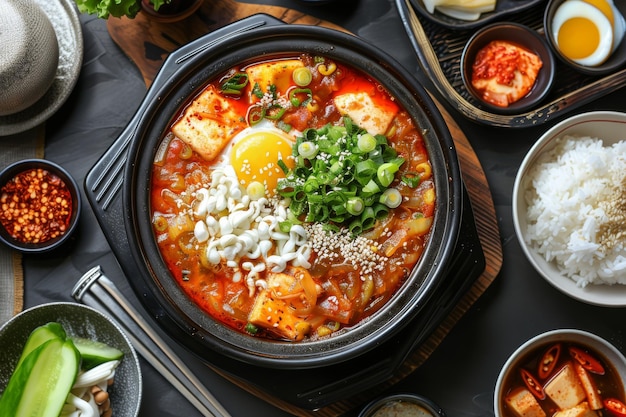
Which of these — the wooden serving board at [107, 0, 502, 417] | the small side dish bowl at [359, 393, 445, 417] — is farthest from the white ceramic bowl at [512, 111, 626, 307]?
the small side dish bowl at [359, 393, 445, 417]

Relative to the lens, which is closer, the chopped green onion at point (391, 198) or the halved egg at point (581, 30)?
the chopped green onion at point (391, 198)

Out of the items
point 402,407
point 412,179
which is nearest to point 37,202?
point 412,179

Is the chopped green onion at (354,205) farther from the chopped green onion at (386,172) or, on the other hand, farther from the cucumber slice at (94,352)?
the cucumber slice at (94,352)

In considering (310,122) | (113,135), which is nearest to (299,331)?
(310,122)

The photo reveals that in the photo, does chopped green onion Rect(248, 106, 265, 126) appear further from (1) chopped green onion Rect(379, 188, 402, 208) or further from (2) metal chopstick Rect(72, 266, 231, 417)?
(2) metal chopstick Rect(72, 266, 231, 417)

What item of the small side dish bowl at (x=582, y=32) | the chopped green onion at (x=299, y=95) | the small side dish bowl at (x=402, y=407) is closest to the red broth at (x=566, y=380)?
the small side dish bowl at (x=402, y=407)

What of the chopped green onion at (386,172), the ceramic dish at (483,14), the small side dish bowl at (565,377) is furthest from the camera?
the ceramic dish at (483,14)

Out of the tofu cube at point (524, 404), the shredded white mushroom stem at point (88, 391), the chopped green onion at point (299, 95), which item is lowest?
the shredded white mushroom stem at point (88, 391)
